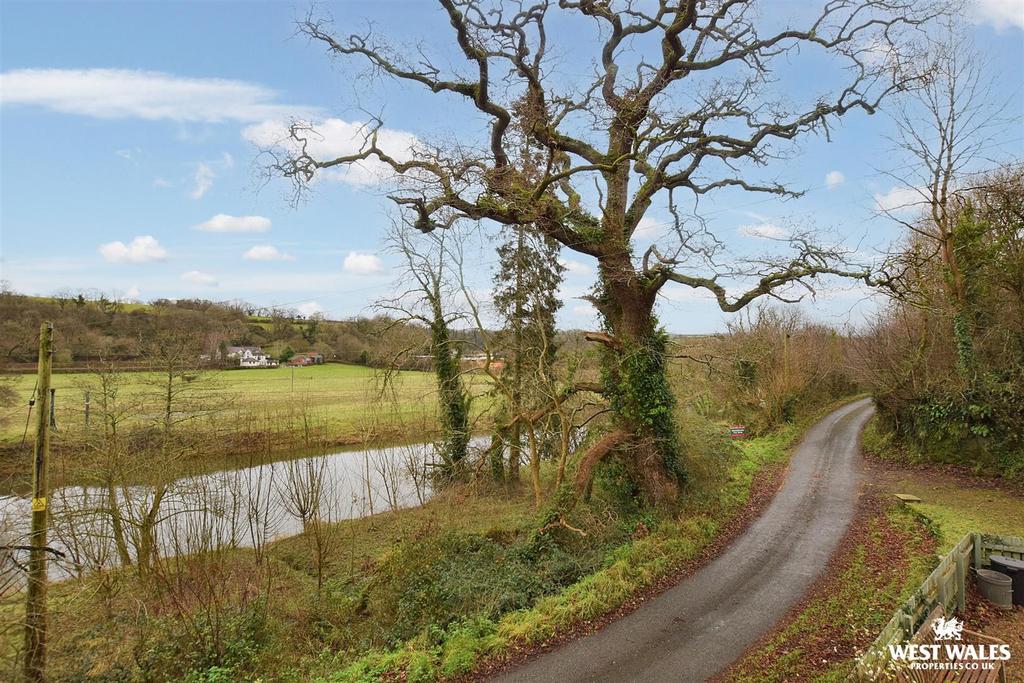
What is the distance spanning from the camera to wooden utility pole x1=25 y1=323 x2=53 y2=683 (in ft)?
24.0

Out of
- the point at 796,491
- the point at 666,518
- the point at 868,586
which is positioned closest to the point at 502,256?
the point at 666,518

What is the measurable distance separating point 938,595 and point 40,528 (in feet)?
45.5

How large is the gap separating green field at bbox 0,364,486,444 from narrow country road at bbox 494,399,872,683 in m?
9.83

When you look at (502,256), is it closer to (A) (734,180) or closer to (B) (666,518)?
(A) (734,180)

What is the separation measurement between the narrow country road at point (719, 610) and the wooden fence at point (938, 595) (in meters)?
1.91

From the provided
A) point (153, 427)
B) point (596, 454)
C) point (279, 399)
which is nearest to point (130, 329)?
point (279, 399)

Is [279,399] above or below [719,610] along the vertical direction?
above

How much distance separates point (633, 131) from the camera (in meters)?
13.3

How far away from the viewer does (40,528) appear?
25.0ft

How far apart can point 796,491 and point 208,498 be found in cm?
1747

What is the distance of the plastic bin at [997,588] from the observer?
338 inches
